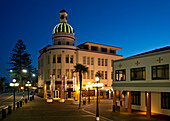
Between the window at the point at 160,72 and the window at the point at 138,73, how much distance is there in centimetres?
164

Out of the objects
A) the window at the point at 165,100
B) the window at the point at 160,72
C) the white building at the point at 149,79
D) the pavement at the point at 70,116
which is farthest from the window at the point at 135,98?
the window at the point at 160,72

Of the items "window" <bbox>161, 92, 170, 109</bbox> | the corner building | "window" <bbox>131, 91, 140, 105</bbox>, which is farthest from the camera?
the corner building

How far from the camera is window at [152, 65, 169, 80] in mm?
22322

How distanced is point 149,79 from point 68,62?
33969mm

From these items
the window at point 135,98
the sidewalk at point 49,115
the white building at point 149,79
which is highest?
the white building at point 149,79

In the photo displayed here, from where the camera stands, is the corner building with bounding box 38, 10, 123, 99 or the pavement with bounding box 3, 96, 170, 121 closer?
the pavement with bounding box 3, 96, 170, 121

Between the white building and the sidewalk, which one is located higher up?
the white building

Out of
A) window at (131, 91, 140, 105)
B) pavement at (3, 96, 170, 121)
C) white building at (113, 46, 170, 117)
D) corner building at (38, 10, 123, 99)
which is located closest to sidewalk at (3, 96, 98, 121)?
pavement at (3, 96, 170, 121)

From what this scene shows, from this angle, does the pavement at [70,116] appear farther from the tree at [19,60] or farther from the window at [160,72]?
the tree at [19,60]

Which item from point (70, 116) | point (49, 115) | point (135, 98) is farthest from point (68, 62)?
point (70, 116)

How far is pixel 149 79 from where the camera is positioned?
24.0 metres

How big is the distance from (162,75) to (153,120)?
5.46 m

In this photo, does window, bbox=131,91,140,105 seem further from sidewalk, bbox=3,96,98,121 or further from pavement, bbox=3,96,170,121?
sidewalk, bbox=3,96,98,121

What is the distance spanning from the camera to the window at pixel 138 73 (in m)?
25.4
